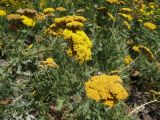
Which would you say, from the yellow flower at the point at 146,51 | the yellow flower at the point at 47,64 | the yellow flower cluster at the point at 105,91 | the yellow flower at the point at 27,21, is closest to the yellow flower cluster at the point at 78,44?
the yellow flower at the point at 47,64

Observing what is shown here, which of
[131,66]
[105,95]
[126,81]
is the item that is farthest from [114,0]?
[105,95]

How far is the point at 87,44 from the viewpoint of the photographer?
496 cm

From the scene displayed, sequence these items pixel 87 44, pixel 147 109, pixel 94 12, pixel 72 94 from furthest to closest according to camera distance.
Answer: pixel 94 12 < pixel 147 109 < pixel 72 94 < pixel 87 44

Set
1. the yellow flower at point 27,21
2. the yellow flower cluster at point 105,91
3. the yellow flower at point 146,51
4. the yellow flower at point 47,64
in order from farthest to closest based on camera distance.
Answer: the yellow flower at point 146,51
the yellow flower at point 27,21
the yellow flower at point 47,64
the yellow flower cluster at point 105,91

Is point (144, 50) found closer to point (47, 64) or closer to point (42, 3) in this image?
point (47, 64)

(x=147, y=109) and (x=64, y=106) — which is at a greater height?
(x=64, y=106)

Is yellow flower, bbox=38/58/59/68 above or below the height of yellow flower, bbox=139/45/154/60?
above

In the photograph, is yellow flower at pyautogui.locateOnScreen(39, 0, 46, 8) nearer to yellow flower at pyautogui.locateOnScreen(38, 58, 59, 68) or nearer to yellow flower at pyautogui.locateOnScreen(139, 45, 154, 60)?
yellow flower at pyautogui.locateOnScreen(139, 45, 154, 60)

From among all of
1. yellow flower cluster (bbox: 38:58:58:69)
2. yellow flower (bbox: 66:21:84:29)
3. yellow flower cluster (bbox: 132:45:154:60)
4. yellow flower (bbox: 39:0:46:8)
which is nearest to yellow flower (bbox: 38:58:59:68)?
yellow flower cluster (bbox: 38:58:58:69)

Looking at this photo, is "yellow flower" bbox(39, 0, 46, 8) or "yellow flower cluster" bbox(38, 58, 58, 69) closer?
"yellow flower cluster" bbox(38, 58, 58, 69)

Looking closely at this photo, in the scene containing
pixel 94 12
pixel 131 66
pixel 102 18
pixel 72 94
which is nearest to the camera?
pixel 72 94

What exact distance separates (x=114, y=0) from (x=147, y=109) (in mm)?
2288

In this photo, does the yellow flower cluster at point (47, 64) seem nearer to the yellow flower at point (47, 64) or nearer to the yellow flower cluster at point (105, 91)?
the yellow flower at point (47, 64)

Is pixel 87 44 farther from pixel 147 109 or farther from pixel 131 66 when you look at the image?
pixel 131 66
